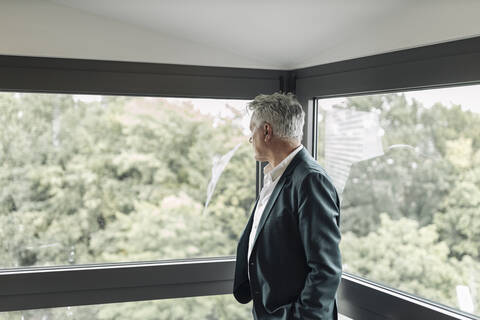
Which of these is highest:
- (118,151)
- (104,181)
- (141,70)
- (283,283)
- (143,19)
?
(143,19)

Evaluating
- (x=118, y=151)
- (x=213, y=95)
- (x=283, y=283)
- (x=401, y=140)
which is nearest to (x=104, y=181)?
(x=118, y=151)

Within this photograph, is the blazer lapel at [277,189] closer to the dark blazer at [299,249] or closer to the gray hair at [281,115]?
the dark blazer at [299,249]

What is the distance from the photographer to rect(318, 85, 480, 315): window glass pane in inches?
62.2

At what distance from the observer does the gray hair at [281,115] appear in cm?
168

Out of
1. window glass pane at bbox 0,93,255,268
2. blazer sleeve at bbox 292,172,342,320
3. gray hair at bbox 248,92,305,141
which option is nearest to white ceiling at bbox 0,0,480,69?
window glass pane at bbox 0,93,255,268

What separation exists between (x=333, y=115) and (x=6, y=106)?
1481 millimetres

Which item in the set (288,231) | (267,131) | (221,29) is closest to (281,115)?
(267,131)

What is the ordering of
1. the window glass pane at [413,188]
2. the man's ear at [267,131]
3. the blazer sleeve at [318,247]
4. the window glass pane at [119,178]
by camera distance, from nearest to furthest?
the blazer sleeve at [318,247]
the window glass pane at [413,188]
the man's ear at [267,131]
the window glass pane at [119,178]

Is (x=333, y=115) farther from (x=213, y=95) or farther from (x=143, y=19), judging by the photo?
(x=143, y=19)

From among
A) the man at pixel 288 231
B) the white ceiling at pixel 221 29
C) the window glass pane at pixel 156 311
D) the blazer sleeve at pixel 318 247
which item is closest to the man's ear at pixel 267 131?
the man at pixel 288 231

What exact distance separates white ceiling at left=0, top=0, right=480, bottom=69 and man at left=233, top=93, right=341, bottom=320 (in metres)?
0.40

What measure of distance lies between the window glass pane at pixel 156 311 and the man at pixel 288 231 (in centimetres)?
57

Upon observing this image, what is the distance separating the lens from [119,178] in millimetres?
2186

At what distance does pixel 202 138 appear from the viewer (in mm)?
2301
